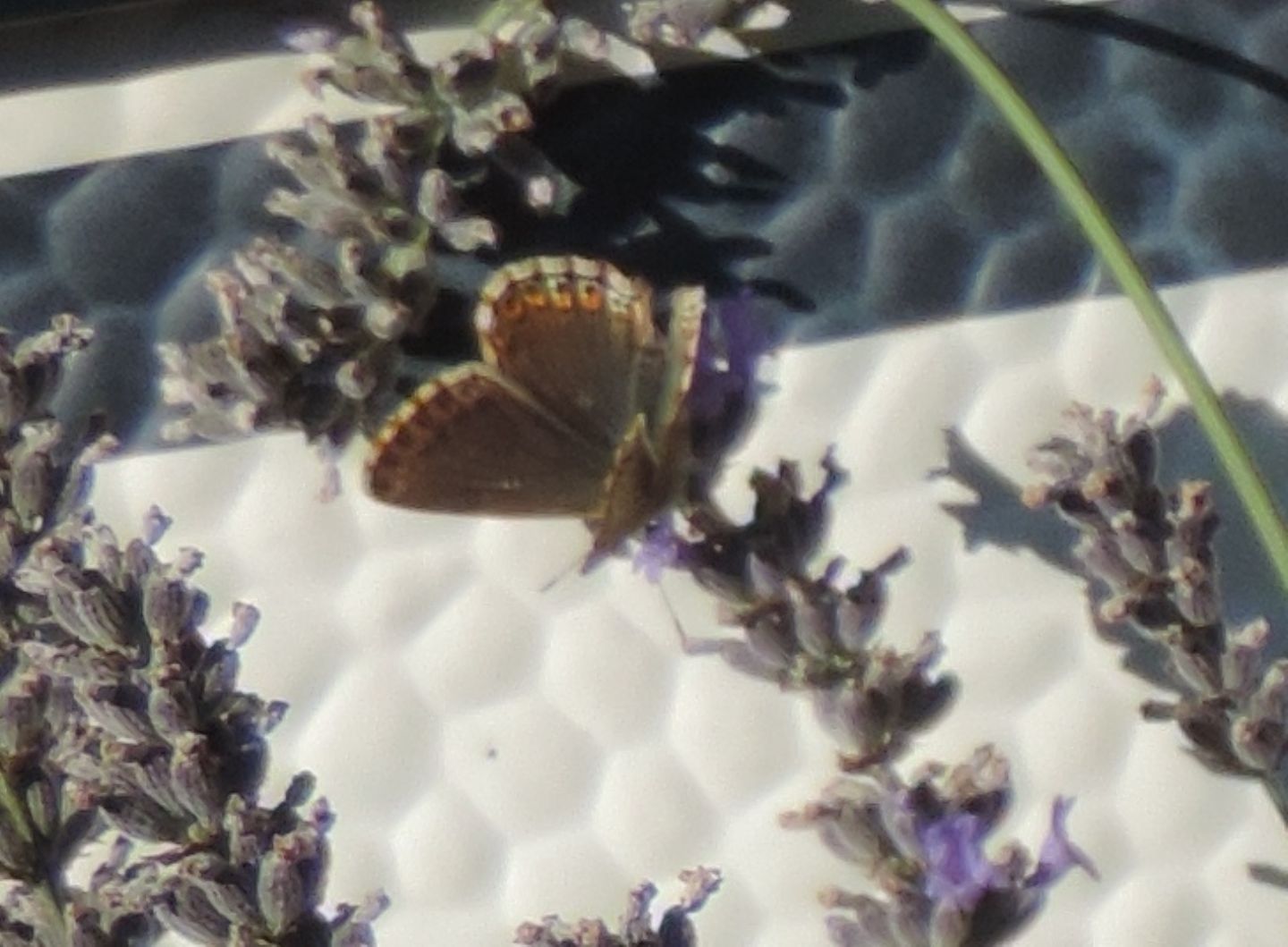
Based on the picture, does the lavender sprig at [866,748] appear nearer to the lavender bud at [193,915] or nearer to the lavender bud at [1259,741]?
the lavender bud at [1259,741]

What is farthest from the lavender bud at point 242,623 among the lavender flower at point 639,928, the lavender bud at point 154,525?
the lavender flower at point 639,928

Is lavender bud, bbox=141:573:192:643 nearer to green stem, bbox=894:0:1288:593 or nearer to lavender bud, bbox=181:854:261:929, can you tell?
lavender bud, bbox=181:854:261:929

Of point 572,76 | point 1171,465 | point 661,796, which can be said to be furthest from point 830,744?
point 572,76

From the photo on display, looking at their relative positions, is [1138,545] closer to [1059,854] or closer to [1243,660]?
[1243,660]

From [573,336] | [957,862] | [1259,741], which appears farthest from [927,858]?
[573,336]

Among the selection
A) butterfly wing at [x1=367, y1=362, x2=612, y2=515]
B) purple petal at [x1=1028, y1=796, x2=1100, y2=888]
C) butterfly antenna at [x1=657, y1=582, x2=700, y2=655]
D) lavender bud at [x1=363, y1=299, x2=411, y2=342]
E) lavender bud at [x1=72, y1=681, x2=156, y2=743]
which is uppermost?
lavender bud at [x1=363, y1=299, x2=411, y2=342]

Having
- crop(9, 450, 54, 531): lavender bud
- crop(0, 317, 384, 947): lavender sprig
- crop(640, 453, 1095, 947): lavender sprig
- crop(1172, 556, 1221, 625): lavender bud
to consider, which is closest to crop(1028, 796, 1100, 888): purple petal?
crop(640, 453, 1095, 947): lavender sprig
